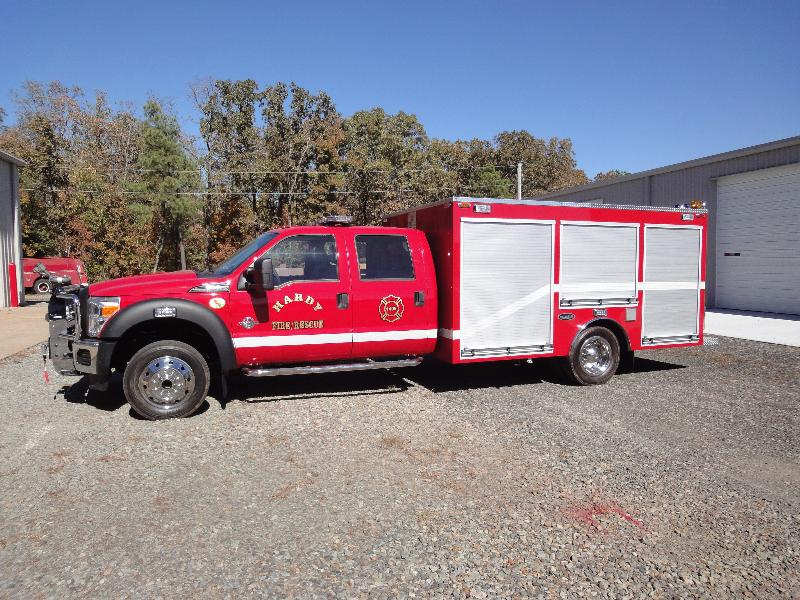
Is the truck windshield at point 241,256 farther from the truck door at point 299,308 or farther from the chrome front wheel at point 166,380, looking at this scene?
the chrome front wheel at point 166,380

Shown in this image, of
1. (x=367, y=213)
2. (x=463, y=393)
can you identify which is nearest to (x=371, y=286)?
(x=463, y=393)

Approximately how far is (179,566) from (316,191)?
32314 mm

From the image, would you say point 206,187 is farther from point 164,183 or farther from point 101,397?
point 101,397

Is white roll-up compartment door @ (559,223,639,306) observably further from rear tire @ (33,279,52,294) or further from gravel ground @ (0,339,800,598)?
rear tire @ (33,279,52,294)

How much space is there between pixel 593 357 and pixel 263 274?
448 centimetres

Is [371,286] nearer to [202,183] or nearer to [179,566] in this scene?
[179,566]

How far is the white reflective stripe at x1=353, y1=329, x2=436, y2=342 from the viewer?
21.5ft

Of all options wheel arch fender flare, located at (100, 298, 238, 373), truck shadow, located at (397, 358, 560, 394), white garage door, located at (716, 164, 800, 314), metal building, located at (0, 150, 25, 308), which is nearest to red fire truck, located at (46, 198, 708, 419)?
wheel arch fender flare, located at (100, 298, 238, 373)

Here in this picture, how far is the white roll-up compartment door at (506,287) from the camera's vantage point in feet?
22.5

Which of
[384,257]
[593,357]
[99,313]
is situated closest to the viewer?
[99,313]

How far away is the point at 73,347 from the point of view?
19.2 feet

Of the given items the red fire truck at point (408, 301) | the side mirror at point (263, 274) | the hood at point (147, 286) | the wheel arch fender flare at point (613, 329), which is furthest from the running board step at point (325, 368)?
the wheel arch fender flare at point (613, 329)

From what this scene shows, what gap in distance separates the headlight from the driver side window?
5.33 ft

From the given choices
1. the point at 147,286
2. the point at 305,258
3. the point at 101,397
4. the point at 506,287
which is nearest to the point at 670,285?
the point at 506,287
